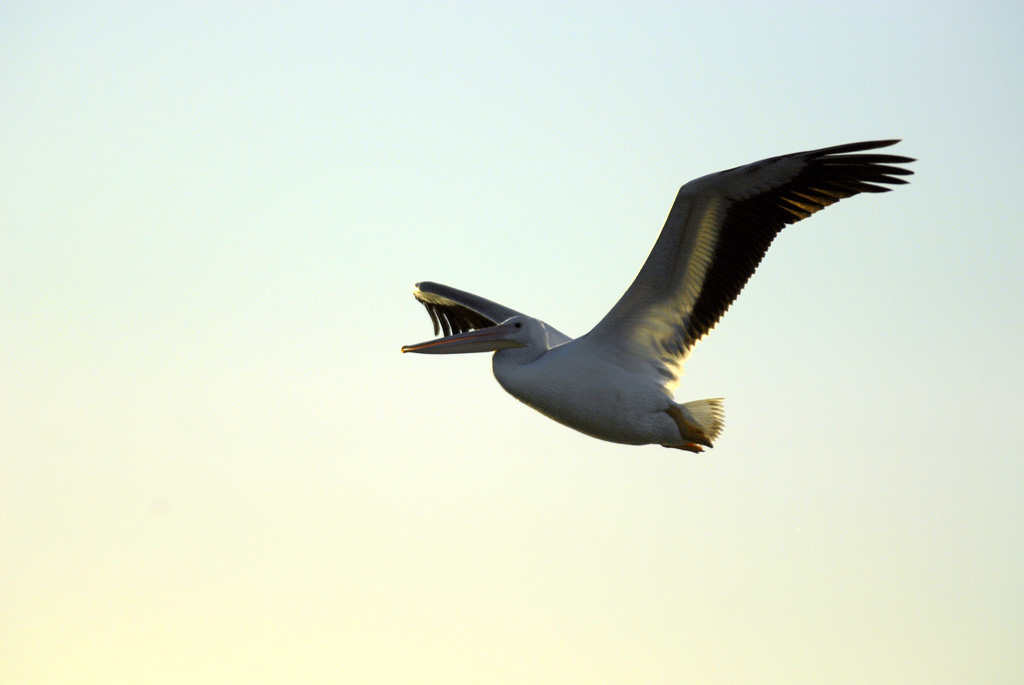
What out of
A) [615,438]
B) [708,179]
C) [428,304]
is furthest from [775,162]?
[428,304]

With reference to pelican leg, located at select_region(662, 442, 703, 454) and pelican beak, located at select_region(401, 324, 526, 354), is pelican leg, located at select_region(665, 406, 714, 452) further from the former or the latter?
pelican beak, located at select_region(401, 324, 526, 354)

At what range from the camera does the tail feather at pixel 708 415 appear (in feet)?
22.7

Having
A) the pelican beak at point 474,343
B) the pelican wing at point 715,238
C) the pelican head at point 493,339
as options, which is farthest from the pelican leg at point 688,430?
the pelican beak at point 474,343

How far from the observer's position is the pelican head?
714cm

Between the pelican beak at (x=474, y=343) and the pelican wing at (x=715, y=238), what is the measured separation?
Answer: 2.30 feet

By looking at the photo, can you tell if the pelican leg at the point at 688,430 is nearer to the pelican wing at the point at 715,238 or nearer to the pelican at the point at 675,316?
the pelican at the point at 675,316

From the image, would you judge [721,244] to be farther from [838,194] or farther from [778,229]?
[838,194]

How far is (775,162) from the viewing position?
6.30 metres

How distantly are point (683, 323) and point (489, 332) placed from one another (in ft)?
4.97

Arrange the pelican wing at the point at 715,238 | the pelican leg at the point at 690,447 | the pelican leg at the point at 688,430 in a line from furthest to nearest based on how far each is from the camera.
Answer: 1. the pelican leg at the point at 690,447
2. the pelican leg at the point at 688,430
3. the pelican wing at the point at 715,238

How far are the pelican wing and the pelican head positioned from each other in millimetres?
518

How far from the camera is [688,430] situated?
6887 millimetres

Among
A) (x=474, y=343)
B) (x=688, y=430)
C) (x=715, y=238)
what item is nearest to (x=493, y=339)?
(x=474, y=343)

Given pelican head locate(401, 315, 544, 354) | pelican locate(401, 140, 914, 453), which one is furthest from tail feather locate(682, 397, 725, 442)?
pelican head locate(401, 315, 544, 354)
